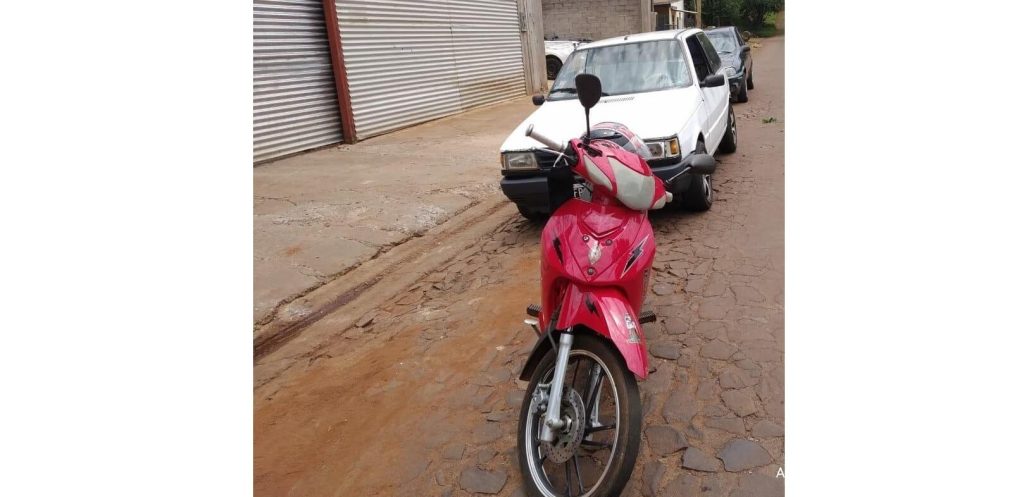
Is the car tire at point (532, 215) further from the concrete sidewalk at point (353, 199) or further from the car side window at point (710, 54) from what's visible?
the car side window at point (710, 54)

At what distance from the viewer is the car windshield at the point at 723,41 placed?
43.8ft

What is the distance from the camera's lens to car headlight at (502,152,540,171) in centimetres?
540

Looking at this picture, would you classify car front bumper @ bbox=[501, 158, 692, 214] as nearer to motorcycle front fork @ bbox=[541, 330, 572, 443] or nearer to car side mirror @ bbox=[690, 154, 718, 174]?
car side mirror @ bbox=[690, 154, 718, 174]

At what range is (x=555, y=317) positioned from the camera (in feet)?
8.86


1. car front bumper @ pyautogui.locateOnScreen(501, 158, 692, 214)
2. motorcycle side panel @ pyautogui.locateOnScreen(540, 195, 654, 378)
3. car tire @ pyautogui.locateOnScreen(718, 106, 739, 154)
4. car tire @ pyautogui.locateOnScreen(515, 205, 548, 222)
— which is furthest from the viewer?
car tire @ pyautogui.locateOnScreen(718, 106, 739, 154)

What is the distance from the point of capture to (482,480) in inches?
106

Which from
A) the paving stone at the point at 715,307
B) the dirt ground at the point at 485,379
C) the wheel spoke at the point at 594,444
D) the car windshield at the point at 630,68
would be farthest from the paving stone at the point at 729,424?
the car windshield at the point at 630,68

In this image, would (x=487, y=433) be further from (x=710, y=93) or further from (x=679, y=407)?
(x=710, y=93)

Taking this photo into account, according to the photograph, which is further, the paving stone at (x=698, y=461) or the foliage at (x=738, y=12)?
the foliage at (x=738, y=12)

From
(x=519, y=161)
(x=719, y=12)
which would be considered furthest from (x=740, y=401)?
(x=719, y=12)

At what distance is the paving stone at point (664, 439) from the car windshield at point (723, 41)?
11872 millimetres

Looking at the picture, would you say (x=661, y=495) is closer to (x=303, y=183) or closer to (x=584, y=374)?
(x=584, y=374)

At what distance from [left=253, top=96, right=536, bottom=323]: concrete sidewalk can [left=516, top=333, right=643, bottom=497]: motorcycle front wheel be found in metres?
2.61

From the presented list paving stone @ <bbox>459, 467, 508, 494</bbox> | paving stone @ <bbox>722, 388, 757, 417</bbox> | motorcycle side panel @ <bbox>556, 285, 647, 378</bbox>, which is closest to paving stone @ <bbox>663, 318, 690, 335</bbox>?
paving stone @ <bbox>722, 388, 757, 417</bbox>
